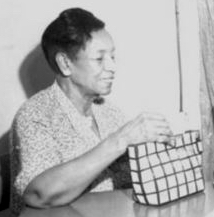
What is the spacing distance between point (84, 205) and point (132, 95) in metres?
1.27

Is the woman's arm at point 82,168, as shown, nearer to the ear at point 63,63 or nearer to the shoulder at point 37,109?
the shoulder at point 37,109

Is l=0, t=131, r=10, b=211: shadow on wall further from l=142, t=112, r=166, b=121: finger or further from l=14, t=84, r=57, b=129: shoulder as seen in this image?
l=142, t=112, r=166, b=121: finger

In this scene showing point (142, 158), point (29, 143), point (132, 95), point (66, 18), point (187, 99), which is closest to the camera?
point (142, 158)

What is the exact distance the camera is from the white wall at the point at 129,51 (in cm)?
215

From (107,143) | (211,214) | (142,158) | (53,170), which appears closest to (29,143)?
(53,170)

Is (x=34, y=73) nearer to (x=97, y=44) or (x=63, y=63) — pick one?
(x=63, y=63)

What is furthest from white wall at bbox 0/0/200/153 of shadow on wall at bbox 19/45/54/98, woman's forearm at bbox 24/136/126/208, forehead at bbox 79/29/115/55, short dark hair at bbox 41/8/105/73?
woman's forearm at bbox 24/136/126/208

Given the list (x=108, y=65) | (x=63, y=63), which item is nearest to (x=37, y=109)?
(x=63, y=63)

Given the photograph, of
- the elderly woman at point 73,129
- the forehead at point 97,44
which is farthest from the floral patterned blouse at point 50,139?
the forehead at point 97,44

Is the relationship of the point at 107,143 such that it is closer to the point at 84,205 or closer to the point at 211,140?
the point at 84,205

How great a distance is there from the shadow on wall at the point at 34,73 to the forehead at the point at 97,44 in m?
0.46

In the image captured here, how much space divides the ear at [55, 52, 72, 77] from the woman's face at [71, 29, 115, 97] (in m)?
0.02

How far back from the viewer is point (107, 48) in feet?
6.19

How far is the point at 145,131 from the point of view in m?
1.50
